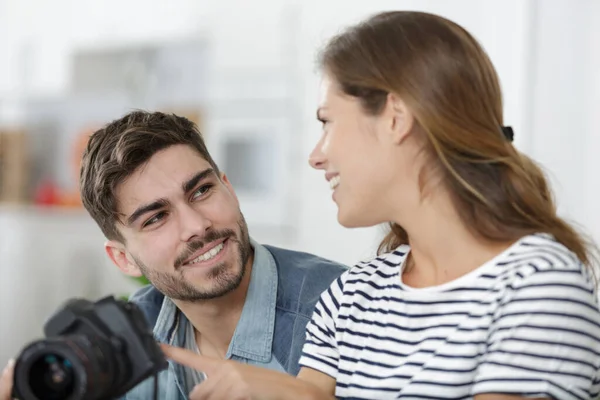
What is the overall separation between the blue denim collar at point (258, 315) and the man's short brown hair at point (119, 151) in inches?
8.9

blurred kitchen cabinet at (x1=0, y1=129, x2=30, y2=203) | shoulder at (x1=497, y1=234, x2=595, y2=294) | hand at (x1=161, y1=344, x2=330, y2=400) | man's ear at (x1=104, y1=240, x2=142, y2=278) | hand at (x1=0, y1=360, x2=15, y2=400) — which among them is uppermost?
shoulder at (x1=497, y1=234, x2=595, y2=294)

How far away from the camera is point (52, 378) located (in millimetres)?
983

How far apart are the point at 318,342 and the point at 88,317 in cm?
34

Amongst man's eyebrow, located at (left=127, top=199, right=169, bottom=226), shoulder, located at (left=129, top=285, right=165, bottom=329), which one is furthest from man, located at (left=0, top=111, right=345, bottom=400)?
shoulder, located at (left=129, top=285, right=165, bottom=329)

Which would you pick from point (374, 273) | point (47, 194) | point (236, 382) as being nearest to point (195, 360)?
point (236, 382)

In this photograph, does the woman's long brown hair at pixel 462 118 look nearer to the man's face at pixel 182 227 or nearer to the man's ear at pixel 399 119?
the man's ear at pixel 399 119

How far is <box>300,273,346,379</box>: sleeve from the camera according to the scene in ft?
3.75

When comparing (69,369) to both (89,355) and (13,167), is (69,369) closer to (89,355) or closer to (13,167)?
(89,355)

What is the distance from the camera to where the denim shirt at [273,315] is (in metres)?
1.47

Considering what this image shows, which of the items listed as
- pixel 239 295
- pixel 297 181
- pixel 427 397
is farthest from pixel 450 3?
pixel 427 397

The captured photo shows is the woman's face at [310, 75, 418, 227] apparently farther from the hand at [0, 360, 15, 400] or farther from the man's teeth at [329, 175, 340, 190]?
the hand at [0, 360, 15, 400]

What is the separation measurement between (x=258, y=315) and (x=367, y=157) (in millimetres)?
568

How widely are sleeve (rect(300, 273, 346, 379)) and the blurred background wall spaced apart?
155 centimetres

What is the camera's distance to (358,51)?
3.38 ft
